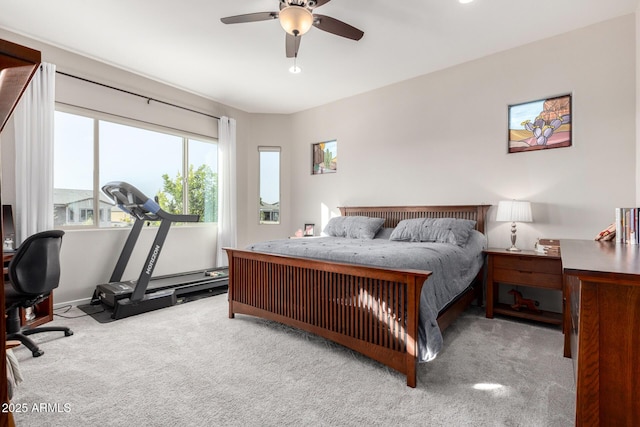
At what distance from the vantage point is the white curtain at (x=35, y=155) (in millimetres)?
3213

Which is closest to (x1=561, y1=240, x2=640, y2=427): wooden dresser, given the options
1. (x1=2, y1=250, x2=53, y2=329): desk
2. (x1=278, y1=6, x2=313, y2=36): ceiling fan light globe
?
(x1=278, y1=6, x2=313, y2=36): ceiling fan light globe

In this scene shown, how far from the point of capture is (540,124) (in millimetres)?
3449

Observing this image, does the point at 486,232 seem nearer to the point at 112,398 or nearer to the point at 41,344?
the point at 112,398

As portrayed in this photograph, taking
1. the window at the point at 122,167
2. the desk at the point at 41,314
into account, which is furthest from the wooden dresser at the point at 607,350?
the window at the point at 122,167

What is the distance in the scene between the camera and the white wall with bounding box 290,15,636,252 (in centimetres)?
304

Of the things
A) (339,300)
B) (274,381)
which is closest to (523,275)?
(339,300)

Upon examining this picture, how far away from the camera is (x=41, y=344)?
2.60 meters

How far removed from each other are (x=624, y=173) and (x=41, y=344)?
5.42m

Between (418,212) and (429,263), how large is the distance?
1.94 metres

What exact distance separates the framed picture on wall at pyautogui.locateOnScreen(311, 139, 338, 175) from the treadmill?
8.22 ft

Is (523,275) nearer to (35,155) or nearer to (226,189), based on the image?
(226,189)

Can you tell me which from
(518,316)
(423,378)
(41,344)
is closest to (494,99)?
(518,316)

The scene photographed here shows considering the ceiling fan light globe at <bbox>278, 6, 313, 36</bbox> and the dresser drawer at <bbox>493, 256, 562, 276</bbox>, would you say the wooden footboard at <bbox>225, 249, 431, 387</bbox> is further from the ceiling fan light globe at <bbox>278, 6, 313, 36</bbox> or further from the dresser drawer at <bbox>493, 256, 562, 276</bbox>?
the ceiling fan light globe at <bbox>278, 6, 313, 36</bbox>

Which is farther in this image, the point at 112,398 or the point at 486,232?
the point at 486,232
